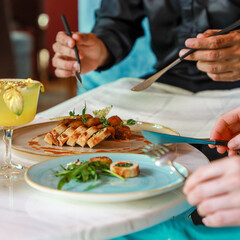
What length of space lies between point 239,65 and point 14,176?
2.91 ft

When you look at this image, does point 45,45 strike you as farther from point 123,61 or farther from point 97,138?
point 97,138

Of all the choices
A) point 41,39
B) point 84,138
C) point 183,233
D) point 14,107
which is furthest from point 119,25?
point 41,39

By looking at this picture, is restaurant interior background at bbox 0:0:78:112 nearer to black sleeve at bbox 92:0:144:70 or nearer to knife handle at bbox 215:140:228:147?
black sleeve at bbox 92:0:144:70

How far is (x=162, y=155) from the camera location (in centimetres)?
68

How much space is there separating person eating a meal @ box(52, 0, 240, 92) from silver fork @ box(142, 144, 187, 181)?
632 millimetres

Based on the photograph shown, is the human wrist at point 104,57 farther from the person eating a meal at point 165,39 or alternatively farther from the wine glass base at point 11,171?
the wine glass base at point 11,171

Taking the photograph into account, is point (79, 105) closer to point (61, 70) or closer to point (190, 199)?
point (61, 70)

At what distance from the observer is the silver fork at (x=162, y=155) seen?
2.16 feet

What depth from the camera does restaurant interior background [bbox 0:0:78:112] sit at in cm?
509

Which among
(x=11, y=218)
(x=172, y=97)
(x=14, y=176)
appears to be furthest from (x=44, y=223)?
(x=172, y=97)

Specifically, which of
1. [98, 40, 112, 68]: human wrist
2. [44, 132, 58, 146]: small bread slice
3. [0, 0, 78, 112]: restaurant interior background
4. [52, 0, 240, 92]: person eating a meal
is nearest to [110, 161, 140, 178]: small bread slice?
[44, 132, 58, 146]: small bread slice

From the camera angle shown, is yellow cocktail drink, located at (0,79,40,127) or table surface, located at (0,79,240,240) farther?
yellow cocktail drink, located at (0,79,40,127)

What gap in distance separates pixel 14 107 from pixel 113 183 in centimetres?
22

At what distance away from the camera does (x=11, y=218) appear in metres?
0.55
